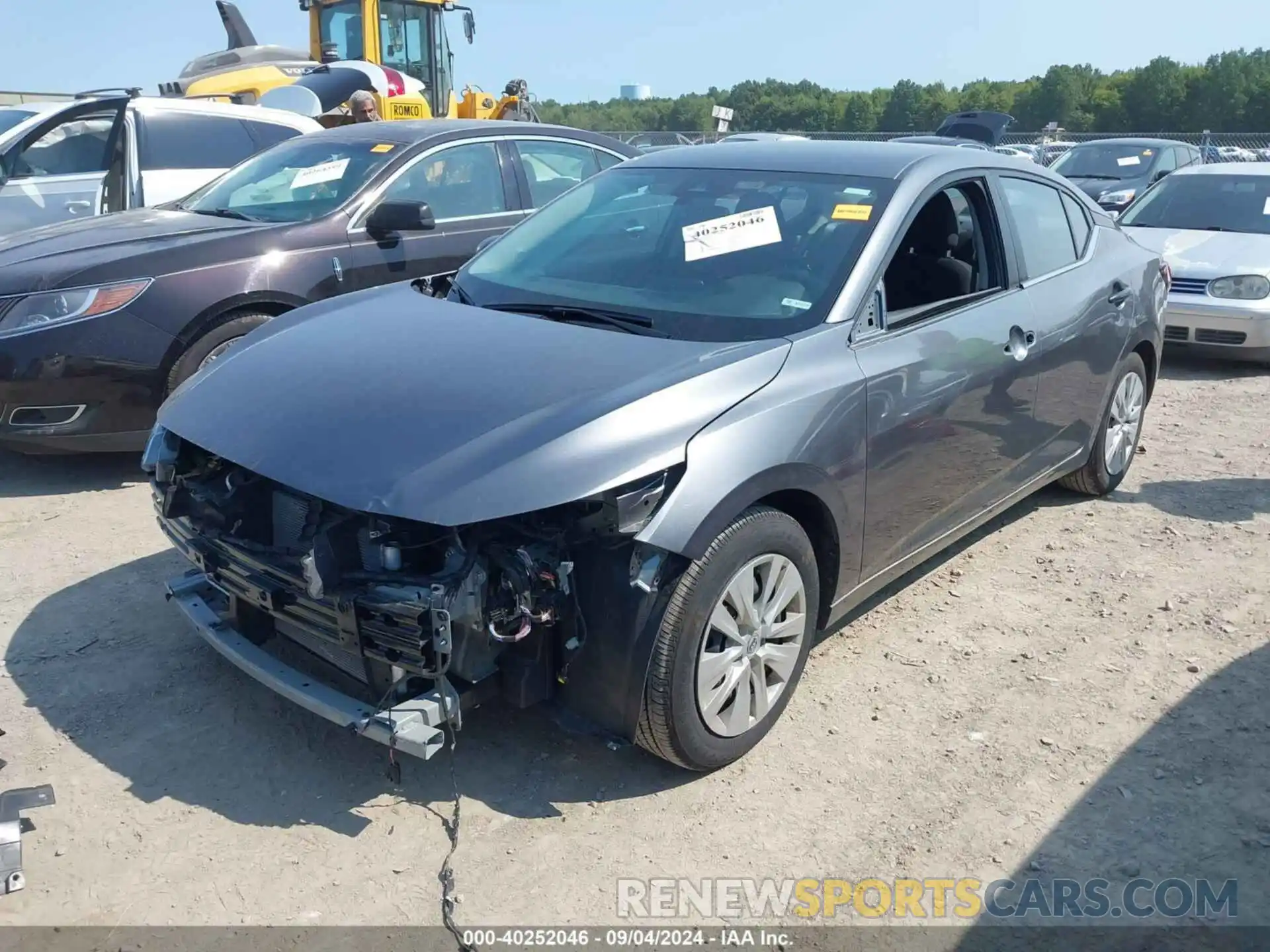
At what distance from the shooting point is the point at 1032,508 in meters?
5.55

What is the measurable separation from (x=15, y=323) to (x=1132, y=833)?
506 cm

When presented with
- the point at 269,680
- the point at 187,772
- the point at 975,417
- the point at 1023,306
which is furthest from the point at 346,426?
the point at 1023,306

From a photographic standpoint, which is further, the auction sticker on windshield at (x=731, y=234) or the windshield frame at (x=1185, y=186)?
the windshield frame at (x=1185, y=186)

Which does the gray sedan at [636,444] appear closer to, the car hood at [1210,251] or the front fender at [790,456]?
the front fender at [790,456]

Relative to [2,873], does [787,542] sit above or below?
above

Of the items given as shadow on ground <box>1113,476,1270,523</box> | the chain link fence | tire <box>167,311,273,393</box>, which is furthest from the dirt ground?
the chain link fence

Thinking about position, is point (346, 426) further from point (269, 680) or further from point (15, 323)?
point (15, 323)

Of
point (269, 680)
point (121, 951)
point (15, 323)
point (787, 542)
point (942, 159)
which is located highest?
point (942, 159)

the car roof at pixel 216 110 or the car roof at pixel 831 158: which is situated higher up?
the car roof at pixel 216 110

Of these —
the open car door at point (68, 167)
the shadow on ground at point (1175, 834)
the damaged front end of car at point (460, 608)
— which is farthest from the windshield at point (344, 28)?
the shadow on ground at point (1175, 834)

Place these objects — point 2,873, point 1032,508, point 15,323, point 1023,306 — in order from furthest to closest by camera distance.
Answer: point 1032,508
point 15,323
point 1023,306
point 2,873

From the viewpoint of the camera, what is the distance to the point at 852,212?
12.3ft

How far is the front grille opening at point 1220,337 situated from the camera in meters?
8.32

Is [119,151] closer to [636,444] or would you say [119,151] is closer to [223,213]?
[223,213]
